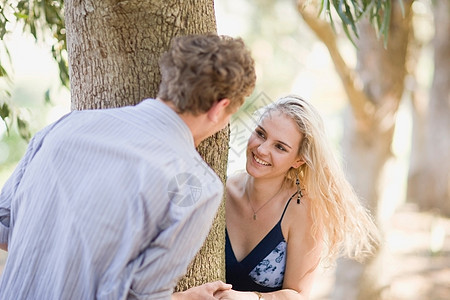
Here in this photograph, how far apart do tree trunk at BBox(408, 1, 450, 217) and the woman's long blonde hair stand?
7.83 meters

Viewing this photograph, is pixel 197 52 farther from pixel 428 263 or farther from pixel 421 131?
pixel 421 131

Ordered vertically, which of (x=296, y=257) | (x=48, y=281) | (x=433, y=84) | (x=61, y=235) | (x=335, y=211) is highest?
(x=61, y=235)

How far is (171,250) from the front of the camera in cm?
150

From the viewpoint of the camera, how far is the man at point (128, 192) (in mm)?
1489

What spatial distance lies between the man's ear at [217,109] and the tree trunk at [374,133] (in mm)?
3259

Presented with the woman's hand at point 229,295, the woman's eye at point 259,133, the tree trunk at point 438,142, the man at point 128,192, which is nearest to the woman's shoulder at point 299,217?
the woman's eye at point 259,133

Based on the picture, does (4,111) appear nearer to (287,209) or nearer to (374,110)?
(287,209)

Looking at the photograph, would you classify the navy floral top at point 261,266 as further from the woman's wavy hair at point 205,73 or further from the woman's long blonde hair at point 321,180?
the woman's wavy hair at point 205,73

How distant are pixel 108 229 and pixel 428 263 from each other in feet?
26.1

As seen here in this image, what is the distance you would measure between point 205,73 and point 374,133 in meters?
3.75

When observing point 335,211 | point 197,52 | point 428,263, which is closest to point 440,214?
point 428,263

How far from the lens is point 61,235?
154 centimetres

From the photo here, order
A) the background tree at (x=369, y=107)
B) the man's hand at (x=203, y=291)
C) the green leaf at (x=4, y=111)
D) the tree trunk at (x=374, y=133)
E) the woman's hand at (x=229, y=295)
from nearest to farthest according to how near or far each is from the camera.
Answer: the man's hand at (x=203, y=291) → the woman's hand at (x=229, y=295) → the green leaf at (x=4, y=111) → the background tree at (x=369, y=107) → the tree trunk at (x=374, y=133)

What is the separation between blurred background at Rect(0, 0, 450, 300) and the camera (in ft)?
15.6
